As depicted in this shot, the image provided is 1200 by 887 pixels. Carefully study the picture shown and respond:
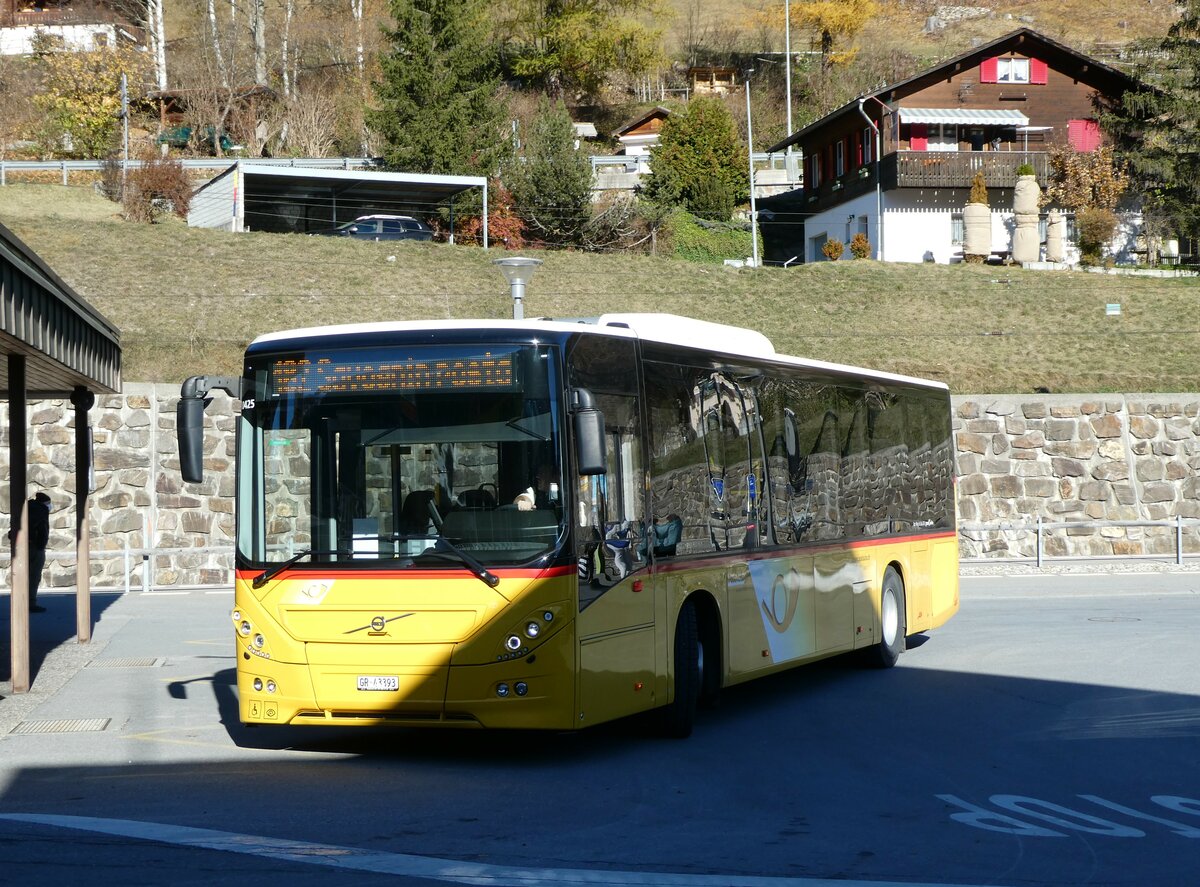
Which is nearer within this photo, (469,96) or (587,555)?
(587,555)

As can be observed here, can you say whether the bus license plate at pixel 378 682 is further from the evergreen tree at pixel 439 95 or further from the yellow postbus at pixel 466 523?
the evergreen tree at pixel 439 95

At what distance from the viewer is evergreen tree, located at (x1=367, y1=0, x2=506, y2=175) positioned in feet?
180

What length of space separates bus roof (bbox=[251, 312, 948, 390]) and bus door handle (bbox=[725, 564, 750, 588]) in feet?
5.47

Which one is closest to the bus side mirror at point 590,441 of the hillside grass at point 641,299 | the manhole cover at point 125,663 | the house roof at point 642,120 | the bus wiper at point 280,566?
the bus wiper at point 280,566

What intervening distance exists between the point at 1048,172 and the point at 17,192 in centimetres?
3804

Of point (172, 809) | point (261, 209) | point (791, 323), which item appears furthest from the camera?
point (261, 209)

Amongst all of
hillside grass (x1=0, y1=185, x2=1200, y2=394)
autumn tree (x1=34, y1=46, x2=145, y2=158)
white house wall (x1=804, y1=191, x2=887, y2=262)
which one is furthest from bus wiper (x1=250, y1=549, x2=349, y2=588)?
autumn tree (x1=34, y1=46, x2=145, y2=158)

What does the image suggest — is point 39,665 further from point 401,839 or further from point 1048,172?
point 1048,172

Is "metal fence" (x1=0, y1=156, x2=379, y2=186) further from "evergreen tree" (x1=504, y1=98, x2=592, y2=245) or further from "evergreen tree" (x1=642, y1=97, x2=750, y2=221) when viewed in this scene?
"evergreen tree" (x1=642, y1=97, x2=750, y2=221)

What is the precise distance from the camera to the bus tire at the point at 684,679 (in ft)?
34.0

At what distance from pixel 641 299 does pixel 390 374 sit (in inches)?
1233

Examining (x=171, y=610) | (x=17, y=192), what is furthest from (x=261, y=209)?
(x=171, y=610)

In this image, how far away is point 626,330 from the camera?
1029 cm

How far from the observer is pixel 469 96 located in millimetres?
56438
